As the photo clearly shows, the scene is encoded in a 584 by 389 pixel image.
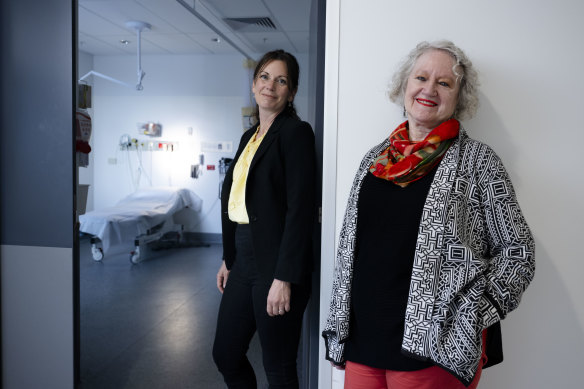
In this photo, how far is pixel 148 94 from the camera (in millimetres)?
6266

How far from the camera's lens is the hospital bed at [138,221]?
452 cm

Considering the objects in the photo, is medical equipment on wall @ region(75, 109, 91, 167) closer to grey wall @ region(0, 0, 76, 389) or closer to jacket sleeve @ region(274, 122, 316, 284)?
grey wall @ region(0, 0, 76, 389)

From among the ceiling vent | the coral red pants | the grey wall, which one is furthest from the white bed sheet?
the coral red pants

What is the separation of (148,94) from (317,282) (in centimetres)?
550

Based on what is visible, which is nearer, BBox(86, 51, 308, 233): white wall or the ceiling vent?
the ceiling vent

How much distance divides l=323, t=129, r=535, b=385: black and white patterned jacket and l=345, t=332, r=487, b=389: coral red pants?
0.07 meters

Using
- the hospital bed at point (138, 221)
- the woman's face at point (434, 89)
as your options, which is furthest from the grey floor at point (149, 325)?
the woman's face at point (434, 89)

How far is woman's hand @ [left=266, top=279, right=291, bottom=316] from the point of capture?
4.38 ft

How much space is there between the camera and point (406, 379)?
1.03 metres

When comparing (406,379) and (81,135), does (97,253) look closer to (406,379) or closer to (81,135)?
(81,135)

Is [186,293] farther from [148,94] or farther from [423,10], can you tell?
[148,94]

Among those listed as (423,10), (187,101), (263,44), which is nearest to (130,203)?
(187,101)

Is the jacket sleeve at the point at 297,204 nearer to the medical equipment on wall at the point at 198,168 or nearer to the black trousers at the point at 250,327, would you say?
the black trousers at the point at 250,327

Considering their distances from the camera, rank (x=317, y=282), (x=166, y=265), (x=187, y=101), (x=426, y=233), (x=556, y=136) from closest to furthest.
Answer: (x=426, y=233) → (x=556, y=136) → (x=317, y=282) → (x=166, y=265) → (x=187, y=101)
